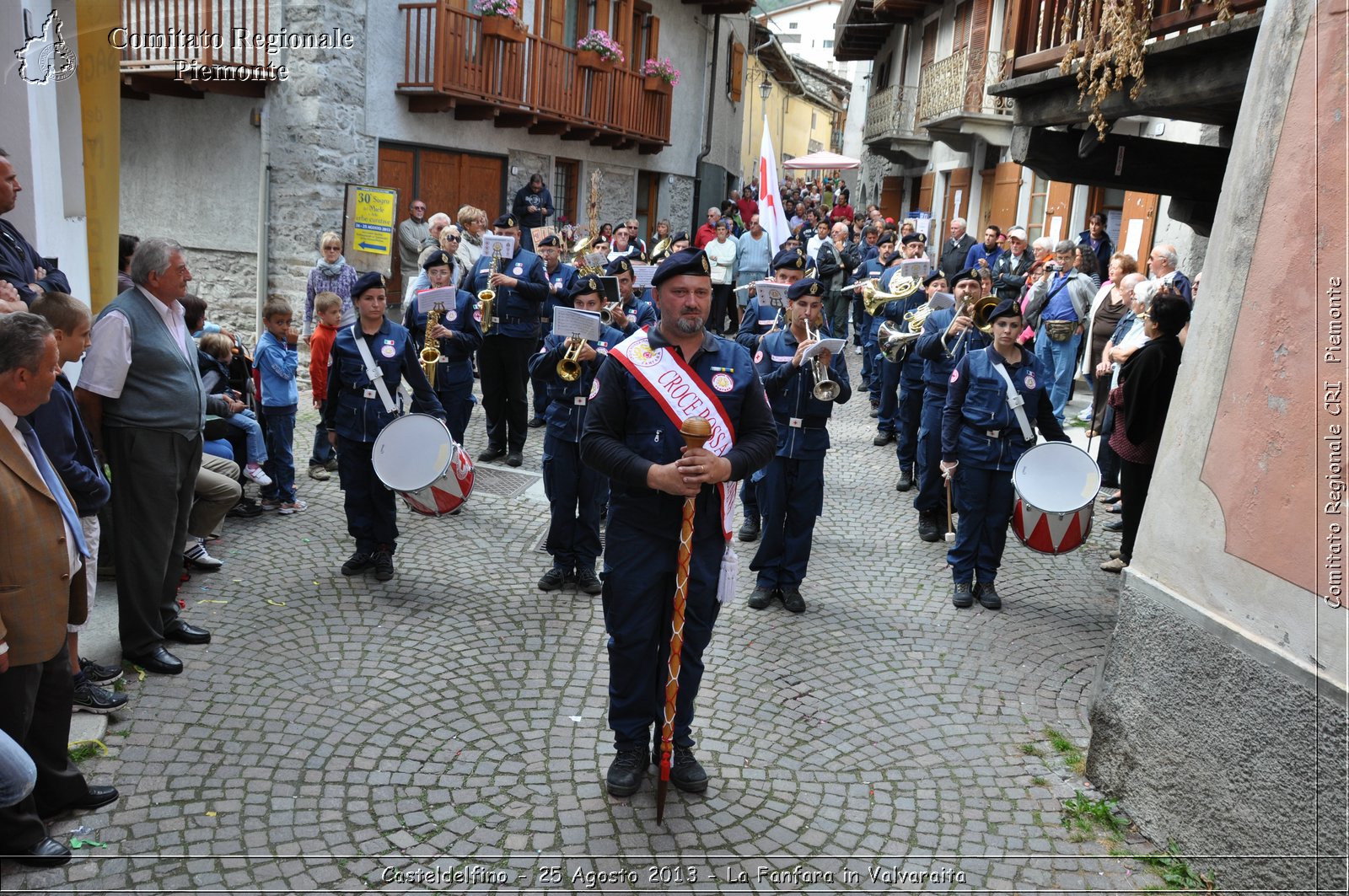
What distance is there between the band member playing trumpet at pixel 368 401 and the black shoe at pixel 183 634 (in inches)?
50.8

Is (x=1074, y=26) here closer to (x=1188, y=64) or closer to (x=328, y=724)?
(x=1188, y=64)

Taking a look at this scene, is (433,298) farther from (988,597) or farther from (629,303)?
(988,597)

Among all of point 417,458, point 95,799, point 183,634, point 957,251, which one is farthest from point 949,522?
point 957,251

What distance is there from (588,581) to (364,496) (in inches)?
61.4

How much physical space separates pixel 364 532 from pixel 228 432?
149 centimetres

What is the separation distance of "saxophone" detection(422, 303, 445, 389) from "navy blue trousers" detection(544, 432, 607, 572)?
1951mm

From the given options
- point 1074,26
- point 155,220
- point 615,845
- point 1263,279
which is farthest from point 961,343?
point 155,220

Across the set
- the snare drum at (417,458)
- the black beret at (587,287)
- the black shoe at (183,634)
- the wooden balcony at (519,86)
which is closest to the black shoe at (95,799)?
the black shoe at (183,634)

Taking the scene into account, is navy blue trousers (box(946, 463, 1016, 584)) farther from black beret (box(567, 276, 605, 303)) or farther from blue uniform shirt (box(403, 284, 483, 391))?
blue uniform shirt (box(403, 284, 483, 391))

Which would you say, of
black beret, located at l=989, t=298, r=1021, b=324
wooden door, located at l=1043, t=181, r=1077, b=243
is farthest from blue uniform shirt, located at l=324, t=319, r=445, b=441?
wooden door, located at l=1043, t=181, r=1077, b=243

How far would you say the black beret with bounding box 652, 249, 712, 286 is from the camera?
4.28 meters

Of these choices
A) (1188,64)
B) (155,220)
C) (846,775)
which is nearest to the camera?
(846,775)

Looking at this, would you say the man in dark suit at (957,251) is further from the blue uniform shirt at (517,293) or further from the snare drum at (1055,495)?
the snare drum at (1055,495)

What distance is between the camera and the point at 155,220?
1480 centimetres
